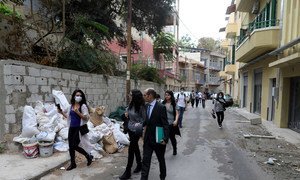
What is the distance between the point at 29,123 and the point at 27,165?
1352 mm

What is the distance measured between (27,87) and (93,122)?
7.74ft

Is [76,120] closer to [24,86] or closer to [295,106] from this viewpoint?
[24,86]

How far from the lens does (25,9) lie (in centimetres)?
1316

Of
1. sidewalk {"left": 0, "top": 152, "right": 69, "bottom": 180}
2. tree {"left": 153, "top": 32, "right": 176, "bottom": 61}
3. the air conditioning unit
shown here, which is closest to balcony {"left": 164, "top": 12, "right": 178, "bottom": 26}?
tree {"left": 153, "top": 32, "right": 176, "bottom": 61}

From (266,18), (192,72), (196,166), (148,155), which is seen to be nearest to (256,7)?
(266,18)

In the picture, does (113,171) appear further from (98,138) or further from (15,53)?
(15,53)

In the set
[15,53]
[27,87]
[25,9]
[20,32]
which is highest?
[25,9]

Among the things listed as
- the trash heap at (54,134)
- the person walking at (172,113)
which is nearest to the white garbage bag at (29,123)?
the trash heap at (54,134)

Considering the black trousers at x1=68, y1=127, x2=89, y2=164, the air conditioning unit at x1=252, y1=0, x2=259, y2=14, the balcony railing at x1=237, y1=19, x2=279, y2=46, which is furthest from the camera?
the air conditioning unit at x1=252, y1=0, x2=259, y2=14

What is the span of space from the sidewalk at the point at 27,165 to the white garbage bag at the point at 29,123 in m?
0.52

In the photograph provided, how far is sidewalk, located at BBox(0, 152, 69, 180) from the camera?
5.59m

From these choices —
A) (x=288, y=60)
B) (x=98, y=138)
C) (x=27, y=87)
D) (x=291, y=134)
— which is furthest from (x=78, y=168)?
(x=291, y=134)

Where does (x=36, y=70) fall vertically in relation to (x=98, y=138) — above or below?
above

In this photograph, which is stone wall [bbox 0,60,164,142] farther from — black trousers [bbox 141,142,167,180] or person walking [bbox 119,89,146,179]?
black trousers [bbox 141,142,167,180]
